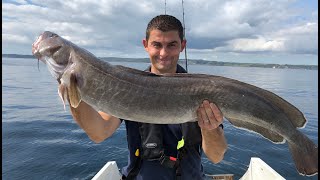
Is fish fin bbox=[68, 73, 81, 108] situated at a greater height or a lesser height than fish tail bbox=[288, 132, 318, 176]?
greater

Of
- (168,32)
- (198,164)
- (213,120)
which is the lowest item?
(198,164)

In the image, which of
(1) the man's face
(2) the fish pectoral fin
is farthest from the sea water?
(2) the fish pectoral fin

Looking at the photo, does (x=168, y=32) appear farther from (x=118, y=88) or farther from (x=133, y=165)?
(x=133, y=165)

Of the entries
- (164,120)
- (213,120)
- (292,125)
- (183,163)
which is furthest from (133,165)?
(292,125)

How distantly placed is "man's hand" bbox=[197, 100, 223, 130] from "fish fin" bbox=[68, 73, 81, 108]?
1.45 meters

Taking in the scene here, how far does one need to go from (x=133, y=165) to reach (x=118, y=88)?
129 centimetres

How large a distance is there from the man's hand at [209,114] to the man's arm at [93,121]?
1.37m

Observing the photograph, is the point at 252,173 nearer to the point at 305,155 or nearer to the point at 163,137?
the point at 163,137

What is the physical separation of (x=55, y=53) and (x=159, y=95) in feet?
4.42

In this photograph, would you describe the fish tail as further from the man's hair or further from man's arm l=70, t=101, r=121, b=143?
man's arm l=70, t=101, r=121, b=143

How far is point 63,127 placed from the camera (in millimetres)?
15258

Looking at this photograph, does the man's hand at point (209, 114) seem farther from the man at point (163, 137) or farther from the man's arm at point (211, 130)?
the man at point (163, 137)

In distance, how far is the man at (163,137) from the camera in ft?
14.0

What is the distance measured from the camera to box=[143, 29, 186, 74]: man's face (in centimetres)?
441
